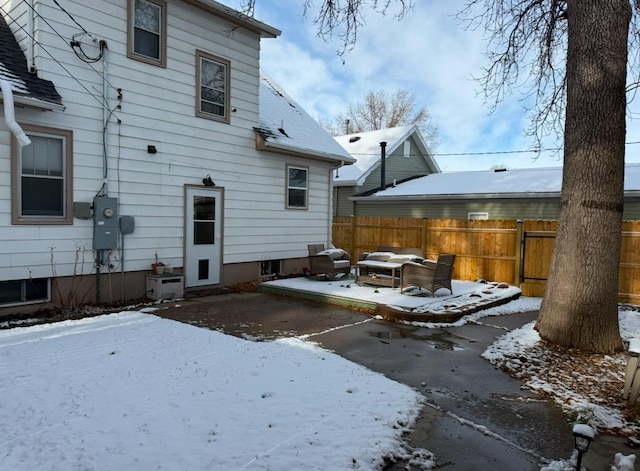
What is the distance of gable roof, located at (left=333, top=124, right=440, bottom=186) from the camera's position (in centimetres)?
1902

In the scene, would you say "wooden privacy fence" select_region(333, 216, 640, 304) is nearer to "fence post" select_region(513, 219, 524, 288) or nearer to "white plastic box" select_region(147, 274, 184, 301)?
"fence post" select_region(513, 219, 524, 288)

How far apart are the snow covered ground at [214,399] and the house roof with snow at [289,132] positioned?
5.70 m

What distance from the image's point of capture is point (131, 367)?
4.35m

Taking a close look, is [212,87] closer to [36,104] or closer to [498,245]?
[36,104]

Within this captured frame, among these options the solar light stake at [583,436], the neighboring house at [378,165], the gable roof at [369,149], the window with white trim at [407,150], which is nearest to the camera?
the solar light stake at [583,436]

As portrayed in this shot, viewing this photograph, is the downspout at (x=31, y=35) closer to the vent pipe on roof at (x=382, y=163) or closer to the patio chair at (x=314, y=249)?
the patio chair at (x=314, y=249)

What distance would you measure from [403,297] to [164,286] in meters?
4.49

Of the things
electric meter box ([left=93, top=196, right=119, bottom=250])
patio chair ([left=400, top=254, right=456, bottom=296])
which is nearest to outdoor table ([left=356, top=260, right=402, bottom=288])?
patio chair ([left=400, top=254, right=456, bottom=296])

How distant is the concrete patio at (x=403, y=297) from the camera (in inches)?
277

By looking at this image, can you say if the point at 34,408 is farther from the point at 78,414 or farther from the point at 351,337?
the point at 351,337

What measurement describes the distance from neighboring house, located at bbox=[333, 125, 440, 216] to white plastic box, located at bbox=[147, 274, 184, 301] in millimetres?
11526

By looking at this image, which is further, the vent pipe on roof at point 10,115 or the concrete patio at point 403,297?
the concrete patio at point 403,297

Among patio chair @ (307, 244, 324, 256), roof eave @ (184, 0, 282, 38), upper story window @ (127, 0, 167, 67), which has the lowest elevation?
patio chair @ (307, 244, 324, 256)

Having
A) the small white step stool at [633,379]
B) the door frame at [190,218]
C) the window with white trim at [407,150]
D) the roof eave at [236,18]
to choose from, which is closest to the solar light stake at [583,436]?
the small white step stool at [633,379]
